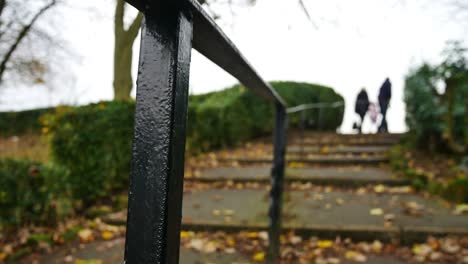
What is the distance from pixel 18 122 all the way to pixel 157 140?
1669cm

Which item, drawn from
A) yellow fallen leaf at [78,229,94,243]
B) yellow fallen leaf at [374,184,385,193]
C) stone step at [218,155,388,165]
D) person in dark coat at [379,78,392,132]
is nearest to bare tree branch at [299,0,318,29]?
yellow fallen leaf at [78,229,94,243]

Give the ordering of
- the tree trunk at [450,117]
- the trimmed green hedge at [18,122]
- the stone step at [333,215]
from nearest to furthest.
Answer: the stone step at [333,215] → the tree trunk at [450,117] → the trimmed green hedge at [18,122]

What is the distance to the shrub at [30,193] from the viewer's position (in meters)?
3.12

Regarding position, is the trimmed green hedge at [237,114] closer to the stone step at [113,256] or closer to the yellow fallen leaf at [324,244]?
the stone step at [113,256]

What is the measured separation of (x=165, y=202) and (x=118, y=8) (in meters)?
0.41

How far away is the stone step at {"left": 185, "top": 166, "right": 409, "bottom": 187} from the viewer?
4.53 meters

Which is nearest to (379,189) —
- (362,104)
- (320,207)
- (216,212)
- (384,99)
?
(320,207)

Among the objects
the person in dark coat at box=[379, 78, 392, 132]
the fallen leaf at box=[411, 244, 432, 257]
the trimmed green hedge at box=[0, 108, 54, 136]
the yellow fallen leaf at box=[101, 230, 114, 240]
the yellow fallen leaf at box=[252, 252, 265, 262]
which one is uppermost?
the person in dark coat at box=[379, 78, 392, 132]

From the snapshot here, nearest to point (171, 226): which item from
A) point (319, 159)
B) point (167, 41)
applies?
point (167, 41)

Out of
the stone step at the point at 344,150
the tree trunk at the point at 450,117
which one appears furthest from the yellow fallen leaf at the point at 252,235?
the stone step at the point at 344,150

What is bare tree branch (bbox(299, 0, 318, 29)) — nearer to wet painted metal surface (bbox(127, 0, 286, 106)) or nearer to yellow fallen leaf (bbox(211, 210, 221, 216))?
wet painted metal surface (bbox(127, 0, 286, 106))

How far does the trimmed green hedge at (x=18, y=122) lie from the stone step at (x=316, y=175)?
39.5ft

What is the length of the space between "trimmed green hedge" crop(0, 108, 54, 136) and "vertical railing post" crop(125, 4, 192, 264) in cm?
1579

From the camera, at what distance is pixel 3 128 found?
14.3 m
